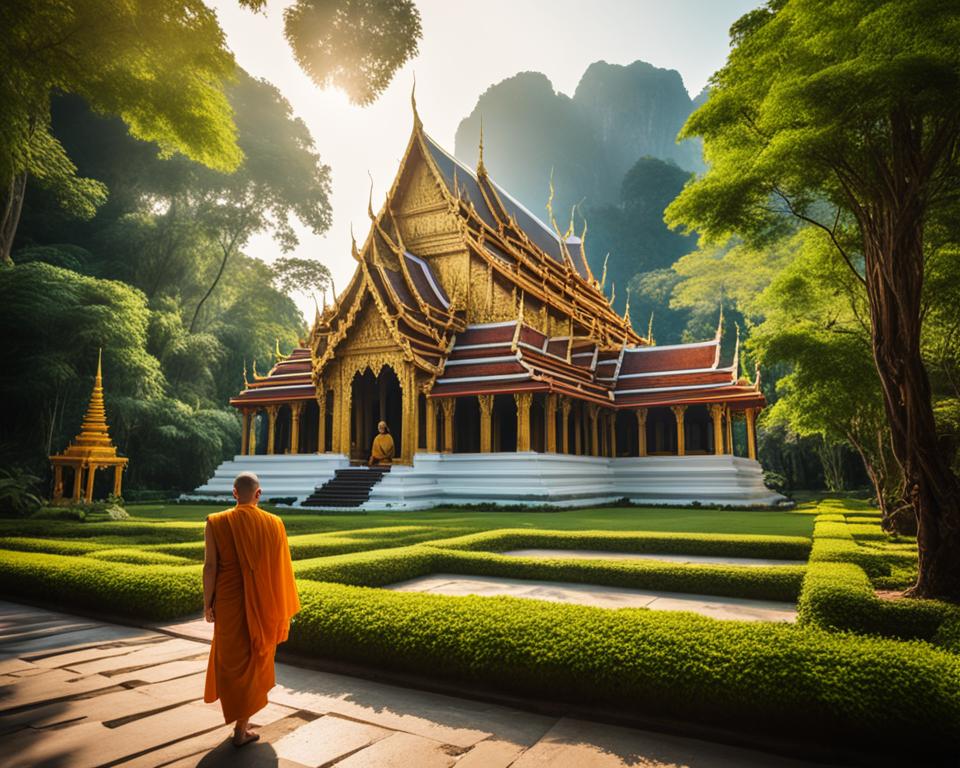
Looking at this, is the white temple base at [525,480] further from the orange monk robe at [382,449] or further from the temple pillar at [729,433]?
the orange monk robe at [382,449]

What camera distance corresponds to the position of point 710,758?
2.80m

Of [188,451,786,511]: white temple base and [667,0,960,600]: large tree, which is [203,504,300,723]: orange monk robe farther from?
[188,451,786,511]: white temple base

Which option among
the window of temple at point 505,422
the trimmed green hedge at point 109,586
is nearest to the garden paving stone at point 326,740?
the trimmed green hedge at point 109,586

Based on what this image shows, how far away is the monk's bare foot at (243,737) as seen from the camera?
2.87 metres

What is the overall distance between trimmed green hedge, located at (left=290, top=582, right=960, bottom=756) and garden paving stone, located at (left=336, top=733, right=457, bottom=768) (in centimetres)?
72

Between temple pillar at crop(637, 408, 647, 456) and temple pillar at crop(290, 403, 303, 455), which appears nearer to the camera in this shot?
temple pillar at crop(290, 403, 303, 455)

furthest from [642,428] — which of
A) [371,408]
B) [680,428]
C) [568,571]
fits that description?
[568,571]

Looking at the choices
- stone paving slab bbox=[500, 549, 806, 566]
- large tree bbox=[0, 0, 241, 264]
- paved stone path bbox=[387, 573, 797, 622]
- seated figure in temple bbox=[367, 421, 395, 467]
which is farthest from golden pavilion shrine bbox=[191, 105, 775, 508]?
large tree bbox=[0, 0, 241, 264]

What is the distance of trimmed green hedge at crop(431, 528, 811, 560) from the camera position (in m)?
8.06

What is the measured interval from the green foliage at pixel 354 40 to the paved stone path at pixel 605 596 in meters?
5.10

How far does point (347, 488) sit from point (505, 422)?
646 centimetres

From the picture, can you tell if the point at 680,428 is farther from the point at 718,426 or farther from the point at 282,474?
the point at 282,474

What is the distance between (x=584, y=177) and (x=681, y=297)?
48.8 m

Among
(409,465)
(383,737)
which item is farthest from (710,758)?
(409,465)
